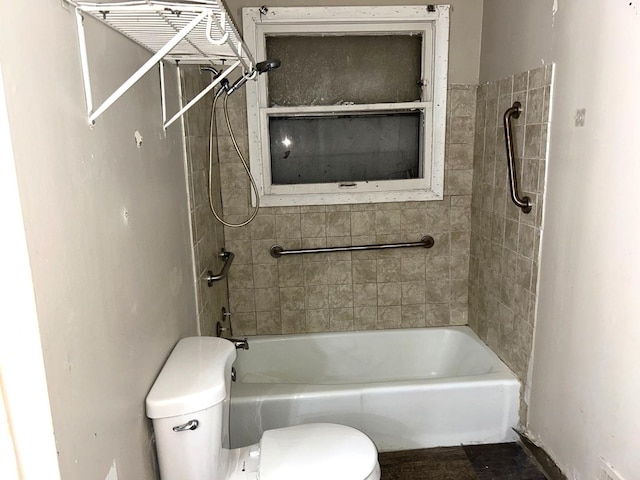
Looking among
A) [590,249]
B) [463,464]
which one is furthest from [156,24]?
[463,464]

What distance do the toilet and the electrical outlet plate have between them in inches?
30.1

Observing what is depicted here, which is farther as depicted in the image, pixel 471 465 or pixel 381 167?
pixel 381 167

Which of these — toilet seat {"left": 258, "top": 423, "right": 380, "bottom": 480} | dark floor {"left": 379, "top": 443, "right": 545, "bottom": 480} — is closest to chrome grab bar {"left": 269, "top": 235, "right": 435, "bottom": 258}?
dark floor {"left": 379, "top": 443, "right": 545, "bottom": 480}

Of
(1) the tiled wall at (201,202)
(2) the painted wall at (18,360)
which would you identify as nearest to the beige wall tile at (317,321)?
(1) the tiled wall at (201,202)

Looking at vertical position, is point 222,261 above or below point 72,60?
below

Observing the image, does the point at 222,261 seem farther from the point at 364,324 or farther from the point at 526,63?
the point at 526,63

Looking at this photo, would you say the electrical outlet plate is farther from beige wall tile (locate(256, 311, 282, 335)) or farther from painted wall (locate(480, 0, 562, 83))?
beige wall tile (locate(256, 311, 282, 335))

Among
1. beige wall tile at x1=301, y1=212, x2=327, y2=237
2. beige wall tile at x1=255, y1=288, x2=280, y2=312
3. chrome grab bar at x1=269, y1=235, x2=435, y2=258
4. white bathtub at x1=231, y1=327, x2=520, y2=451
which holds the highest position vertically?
beige wall tile at x1=301, y1=212, x2=327, y2=237

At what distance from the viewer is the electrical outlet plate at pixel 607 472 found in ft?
5.18

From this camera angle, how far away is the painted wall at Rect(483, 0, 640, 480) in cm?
147

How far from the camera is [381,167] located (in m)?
2.82

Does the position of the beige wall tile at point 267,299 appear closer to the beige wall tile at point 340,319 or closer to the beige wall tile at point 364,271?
the beige wall tile at point 340,319

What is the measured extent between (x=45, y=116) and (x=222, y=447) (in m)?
1.05

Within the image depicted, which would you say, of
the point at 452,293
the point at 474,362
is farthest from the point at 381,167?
the point at 474,362
